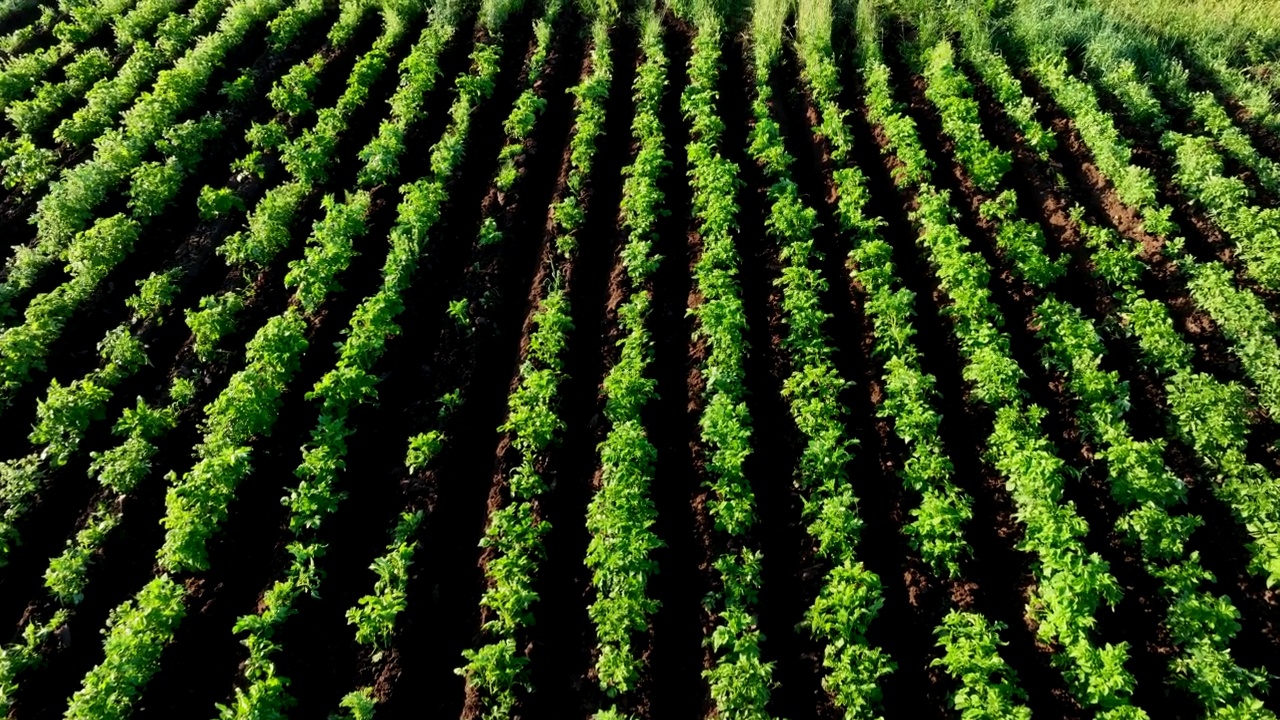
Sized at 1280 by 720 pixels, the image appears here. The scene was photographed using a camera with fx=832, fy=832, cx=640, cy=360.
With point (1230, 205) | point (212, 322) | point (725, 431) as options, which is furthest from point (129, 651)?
point (1230, 205)

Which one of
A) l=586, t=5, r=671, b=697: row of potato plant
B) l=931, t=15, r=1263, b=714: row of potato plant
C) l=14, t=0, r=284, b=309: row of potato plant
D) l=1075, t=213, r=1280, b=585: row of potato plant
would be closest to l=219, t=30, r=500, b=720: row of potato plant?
l=586, t=5, r=671, b=697: row of potato plant

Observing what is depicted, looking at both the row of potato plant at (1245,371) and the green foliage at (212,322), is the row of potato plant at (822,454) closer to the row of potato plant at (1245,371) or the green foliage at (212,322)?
the row of potato plant at (1245,371)

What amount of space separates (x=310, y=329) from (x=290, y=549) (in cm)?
308

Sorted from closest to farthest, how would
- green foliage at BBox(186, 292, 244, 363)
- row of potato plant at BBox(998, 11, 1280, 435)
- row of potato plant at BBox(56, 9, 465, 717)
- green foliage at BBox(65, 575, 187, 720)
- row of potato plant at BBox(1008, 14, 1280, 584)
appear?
1. green foliage at BBox(65, 575, 187, 720)
2. row of potato plant at BBox(56, 9, 465, 717)
3. row of potato plant at BBox(1008, 14, 1280, 584)
4. row of potato plant at BBox(998, 11, 1280, 435)
5. green foliage at BBox(186, 292, 244, 363)

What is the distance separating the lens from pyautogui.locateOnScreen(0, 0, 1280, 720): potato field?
7.14 meters

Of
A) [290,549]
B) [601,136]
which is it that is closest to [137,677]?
[290,549]

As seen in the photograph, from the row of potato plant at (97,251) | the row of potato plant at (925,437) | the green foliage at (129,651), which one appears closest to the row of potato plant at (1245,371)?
the row of potato plant at (925,437)

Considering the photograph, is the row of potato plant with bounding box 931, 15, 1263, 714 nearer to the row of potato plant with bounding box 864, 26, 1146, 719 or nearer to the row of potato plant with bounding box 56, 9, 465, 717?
the row of potato plant with bounding box 864, 26, 1146, 719

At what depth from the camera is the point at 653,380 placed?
8.73 meters

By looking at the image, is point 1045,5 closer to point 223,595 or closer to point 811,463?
point 811,463

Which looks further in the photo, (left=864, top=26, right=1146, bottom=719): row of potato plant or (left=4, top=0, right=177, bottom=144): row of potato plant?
(left=4, top=0, right=177, bottom=144): row of potato plant

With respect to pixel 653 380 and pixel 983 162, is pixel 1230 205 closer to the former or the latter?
pixel 983 162

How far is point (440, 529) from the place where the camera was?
8.02 m

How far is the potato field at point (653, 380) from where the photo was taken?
23.4 feet
